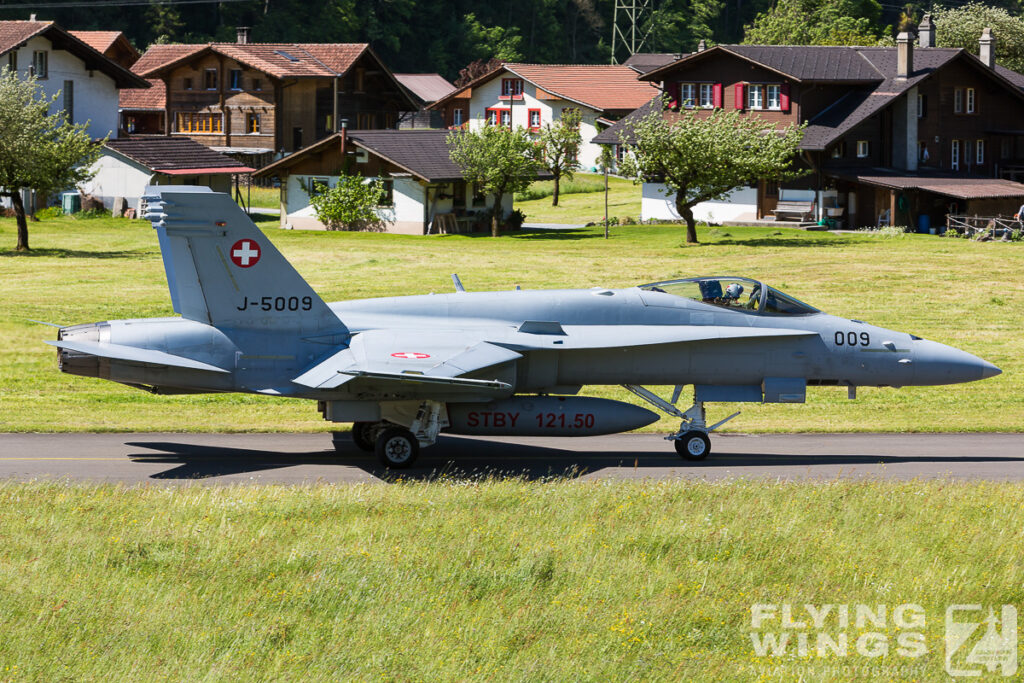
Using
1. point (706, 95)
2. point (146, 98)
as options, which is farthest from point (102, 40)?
point (706, 95)

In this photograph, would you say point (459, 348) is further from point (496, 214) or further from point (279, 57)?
point (279, 57)

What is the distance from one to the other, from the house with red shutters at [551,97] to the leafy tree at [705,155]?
122ft

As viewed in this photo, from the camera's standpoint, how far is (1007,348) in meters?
34.4

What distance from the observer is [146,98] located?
10025 centimetres

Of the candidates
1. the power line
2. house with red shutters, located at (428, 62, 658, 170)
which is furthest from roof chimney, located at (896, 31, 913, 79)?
the power line

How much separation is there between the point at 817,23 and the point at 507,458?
118 meters

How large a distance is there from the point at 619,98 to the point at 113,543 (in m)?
93.0

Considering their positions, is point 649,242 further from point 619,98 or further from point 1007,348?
point 619,98

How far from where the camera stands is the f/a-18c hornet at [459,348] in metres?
19.2

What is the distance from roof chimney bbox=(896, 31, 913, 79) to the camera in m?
68.4

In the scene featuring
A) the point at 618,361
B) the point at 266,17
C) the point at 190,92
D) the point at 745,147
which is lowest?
the point at 618,361

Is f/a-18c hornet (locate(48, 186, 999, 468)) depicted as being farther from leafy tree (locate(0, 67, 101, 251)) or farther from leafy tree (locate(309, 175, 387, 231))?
leafy tree (locate(309, 175, 387, 231))

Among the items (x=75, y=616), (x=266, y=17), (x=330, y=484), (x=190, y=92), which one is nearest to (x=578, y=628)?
(x=75, y=616)

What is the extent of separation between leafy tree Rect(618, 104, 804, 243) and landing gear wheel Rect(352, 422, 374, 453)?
4122 centimetres
